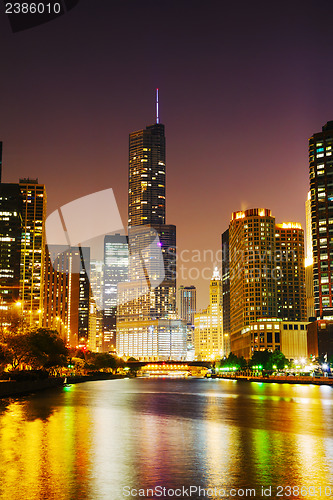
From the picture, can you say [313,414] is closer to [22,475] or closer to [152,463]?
[152,463]

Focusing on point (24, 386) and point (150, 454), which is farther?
point (24, 386)

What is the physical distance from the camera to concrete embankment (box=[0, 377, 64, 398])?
8344 centimetres

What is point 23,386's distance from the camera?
312ft

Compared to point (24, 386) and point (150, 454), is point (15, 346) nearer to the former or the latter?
point (24, 386)

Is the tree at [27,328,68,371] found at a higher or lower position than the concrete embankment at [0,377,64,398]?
higher

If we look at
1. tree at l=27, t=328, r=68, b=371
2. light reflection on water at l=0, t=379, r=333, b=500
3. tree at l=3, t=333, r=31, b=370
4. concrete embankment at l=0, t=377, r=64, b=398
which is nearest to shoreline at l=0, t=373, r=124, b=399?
concrete embankment at l=0, t=377, r=64, b=398

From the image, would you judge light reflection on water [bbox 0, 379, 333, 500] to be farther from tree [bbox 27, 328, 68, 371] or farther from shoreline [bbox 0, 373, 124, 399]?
tree [bbox 27, 328, 68, 371]

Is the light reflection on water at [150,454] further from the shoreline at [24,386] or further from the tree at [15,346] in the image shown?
the tree at [15,346]

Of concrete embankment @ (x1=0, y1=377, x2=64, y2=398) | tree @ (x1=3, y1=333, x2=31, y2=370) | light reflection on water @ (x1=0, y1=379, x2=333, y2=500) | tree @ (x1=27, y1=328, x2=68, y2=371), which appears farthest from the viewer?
tree @ (x1=27, y1=328, x2=68, y2=371)

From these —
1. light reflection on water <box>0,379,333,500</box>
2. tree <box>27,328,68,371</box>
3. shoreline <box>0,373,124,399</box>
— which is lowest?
shoreline <box>0,373,124,399</box>

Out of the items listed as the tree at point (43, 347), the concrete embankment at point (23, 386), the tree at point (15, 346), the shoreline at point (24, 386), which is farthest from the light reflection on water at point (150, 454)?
the tree at point (43, 347)

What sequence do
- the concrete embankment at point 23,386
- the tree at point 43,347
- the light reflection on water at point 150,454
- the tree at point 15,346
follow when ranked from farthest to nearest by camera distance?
the tree at point 43,347, the tree at point 15,346, the concrete embankment at point 23,386, the light reflection on water at point 150,454

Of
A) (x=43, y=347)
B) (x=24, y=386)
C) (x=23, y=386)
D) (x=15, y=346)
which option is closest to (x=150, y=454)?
(x=23, y=386)

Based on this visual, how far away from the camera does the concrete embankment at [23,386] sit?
83438mm
